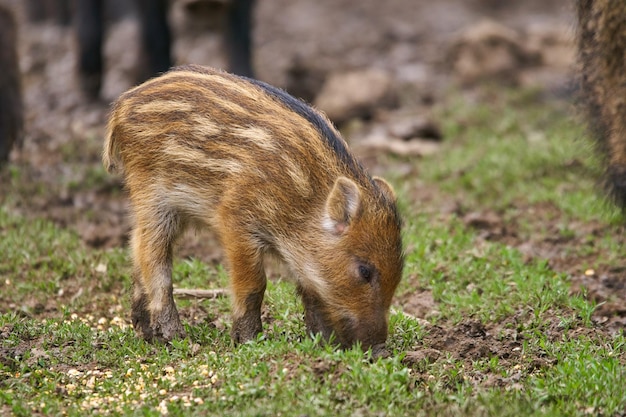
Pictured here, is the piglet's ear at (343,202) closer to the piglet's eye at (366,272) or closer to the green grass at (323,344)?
the piglet's eye at (366,272)

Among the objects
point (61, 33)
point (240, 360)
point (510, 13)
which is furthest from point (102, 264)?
Result: point (510, 13)

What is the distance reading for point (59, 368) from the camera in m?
4.78

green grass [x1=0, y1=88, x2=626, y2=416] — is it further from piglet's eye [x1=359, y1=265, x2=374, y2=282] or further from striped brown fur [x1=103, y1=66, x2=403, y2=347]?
piglet's eye [x1=359, y1=265, x2=374, y2=282]

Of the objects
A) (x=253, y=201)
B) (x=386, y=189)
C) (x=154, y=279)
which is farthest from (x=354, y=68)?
(x=253, y=201)

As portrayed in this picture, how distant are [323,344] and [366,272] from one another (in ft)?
1.46

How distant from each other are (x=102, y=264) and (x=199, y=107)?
181 centimetres

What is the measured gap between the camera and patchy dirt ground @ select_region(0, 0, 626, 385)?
260 inches

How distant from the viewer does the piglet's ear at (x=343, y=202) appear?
4.71 meters

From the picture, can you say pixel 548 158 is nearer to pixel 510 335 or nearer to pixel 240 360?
pixel 510 335

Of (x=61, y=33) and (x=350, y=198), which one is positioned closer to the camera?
(x=350, y=198)

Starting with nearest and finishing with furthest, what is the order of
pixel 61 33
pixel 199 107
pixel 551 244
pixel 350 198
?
pixel 350 198 → pixel 199 107 → pixel 551 244 → pixel 61 33

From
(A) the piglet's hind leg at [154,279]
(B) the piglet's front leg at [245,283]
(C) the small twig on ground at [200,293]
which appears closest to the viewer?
(B) the piglet's front leg at [245,283]

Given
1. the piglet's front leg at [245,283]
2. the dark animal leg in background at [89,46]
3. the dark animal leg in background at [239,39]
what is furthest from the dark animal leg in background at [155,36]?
the piglet's front leg at [245,283]

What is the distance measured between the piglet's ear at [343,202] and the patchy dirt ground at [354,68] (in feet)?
2.40
